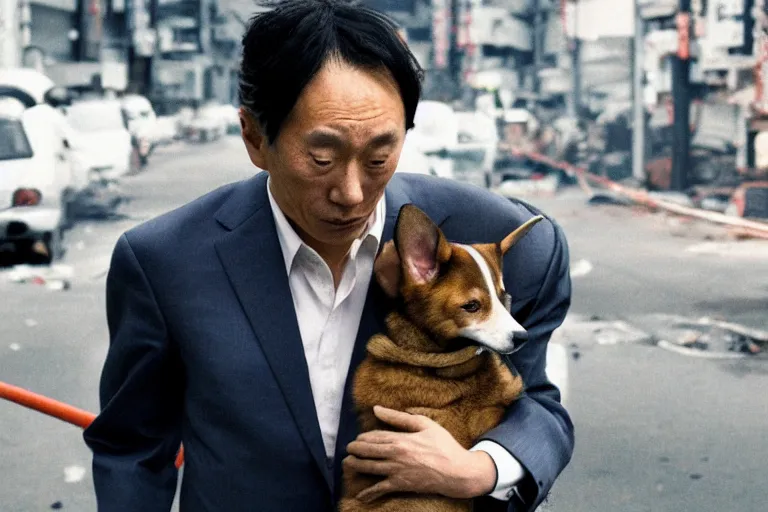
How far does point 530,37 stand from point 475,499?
324 cm

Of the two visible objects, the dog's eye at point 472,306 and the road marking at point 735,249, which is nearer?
the dog's eye at point 472,306

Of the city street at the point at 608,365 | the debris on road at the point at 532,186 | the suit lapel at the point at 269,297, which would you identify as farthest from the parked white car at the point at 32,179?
the suit lapel at the point at 269,297

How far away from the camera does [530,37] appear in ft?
13.7

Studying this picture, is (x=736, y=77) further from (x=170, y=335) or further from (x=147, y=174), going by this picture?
(x=170, y=335)

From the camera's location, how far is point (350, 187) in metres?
1.05

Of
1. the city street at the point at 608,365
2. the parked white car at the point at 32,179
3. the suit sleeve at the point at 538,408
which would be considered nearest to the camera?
the suit sleeve at the point at 538,408

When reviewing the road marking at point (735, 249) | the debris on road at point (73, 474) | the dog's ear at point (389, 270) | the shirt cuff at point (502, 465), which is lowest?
the debris on road at point (73, 474)

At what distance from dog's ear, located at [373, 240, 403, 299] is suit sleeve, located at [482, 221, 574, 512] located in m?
0.12

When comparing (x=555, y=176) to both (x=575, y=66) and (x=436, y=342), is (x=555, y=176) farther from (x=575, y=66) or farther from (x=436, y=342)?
(x=436, y=342)

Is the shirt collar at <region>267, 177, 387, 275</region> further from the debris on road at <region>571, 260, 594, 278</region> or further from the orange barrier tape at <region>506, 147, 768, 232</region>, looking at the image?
the orange barrier tape at <region>506, 147, 768, 232</region>

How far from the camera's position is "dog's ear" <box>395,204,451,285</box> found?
1.08 metres

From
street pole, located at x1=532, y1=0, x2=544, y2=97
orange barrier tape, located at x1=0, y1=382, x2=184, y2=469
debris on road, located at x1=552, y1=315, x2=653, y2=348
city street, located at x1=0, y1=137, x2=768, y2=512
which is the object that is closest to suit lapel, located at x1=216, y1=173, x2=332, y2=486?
orange barrier tape, located at x1=0, y1=382, x2=184, y2=469

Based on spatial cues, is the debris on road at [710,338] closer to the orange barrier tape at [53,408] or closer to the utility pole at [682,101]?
the utility pole at [682,101]

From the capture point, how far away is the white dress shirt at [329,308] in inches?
46.1
